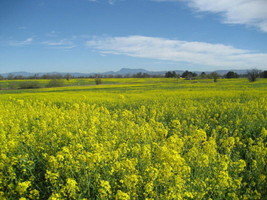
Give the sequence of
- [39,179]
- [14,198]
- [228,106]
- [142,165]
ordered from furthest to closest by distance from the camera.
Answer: [228,106]
[39,179]
[142,165]
[14,198]

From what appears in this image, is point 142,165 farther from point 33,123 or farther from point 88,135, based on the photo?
point 33,123

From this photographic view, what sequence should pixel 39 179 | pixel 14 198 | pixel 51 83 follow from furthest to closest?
pixel 51 83 < pixel 39 179 < pixel 14 198

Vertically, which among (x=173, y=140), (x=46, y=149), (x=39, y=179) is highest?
(x=173, y=140)

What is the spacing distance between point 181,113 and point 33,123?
21.3 feet

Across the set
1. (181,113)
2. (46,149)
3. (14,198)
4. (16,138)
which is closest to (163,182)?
(14,198)

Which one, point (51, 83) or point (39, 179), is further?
point (51, 83)

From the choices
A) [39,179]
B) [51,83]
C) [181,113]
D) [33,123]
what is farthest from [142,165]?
[51,83]

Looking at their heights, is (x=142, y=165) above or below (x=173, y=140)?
below

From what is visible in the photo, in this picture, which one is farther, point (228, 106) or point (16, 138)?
point (228, 106)

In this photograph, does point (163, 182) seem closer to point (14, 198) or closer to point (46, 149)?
point (14, 198)

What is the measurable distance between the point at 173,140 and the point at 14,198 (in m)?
3.34

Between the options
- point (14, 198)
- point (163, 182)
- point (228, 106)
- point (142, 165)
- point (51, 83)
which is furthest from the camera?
point (51, 83)

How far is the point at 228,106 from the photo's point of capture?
10672 mm

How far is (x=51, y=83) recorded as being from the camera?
215ft
